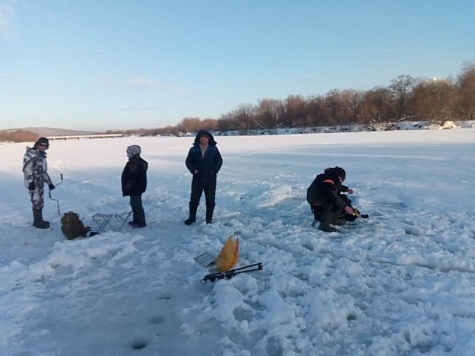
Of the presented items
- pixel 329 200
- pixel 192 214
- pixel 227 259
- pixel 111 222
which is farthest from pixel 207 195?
pixel 227 259

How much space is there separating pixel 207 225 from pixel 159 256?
1.54 m

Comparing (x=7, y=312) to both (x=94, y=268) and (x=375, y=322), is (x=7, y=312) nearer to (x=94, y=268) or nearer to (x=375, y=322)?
(x=94, y=268)

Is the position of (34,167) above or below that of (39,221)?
above

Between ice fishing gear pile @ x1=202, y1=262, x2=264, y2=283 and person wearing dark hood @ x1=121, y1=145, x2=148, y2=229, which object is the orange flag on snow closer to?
ice fishing gear pile @ x1=202, y1=262, x2=264, y2=283

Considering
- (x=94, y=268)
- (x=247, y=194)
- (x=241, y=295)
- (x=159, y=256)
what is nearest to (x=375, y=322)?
(x=241, y=295)

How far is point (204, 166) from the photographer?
672 centimetres

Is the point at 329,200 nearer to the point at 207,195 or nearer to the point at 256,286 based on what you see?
the point at 207,195

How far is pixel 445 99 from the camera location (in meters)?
70.1

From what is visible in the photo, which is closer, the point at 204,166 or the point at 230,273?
the point at 230,273

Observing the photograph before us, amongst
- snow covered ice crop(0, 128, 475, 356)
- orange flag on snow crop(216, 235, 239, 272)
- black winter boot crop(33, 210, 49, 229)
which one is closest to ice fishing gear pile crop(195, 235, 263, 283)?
orange flag on snow crop(216, 235, 239, 272)

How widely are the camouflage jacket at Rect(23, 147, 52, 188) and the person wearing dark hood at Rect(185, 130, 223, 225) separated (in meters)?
2.72

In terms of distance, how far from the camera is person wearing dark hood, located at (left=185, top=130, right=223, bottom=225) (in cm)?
670

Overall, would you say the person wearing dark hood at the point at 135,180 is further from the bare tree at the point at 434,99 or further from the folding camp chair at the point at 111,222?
the bare tree at the point at 434,99

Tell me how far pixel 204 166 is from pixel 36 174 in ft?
10.2
